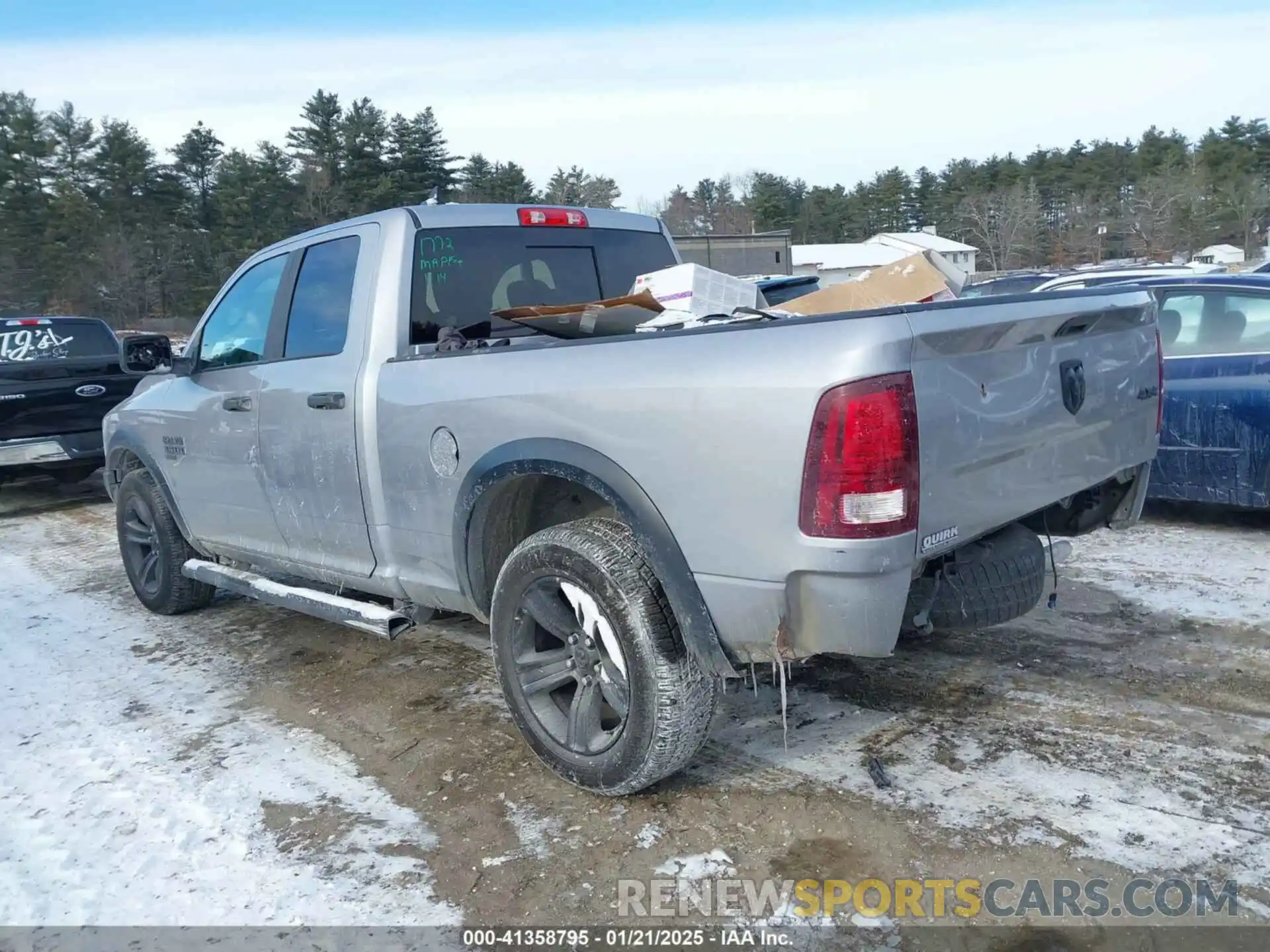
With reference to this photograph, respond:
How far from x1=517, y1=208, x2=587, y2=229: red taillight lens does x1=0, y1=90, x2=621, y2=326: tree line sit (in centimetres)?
3760

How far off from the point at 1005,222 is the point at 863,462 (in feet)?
220

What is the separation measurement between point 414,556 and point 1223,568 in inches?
172

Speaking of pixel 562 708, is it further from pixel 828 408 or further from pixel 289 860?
pixel 828 408

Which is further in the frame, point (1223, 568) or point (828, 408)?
point (1223, 568)

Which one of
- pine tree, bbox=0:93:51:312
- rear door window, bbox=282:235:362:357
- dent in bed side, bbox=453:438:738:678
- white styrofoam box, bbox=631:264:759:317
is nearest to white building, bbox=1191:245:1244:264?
white styrofoam box, bbox=631:264:759:317

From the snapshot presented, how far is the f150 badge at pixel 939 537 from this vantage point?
269 centimetres

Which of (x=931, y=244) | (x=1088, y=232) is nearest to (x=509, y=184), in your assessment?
Result: (x=931, y=244)

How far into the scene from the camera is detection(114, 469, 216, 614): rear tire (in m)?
5.62

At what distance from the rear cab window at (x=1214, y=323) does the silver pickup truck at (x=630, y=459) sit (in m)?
3.12

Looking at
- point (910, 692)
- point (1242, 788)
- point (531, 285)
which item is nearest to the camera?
point (1242, 788)

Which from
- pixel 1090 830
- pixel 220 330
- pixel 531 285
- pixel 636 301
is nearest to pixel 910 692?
pixel 1090 830

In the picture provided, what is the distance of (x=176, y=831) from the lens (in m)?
3.25

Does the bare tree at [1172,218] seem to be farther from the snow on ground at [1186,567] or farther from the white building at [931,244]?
the snow on ground at [1186,567]

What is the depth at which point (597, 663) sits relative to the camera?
10.6ft
